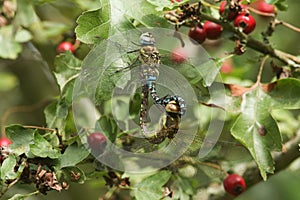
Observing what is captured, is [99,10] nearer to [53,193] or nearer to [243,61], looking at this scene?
[243,61]

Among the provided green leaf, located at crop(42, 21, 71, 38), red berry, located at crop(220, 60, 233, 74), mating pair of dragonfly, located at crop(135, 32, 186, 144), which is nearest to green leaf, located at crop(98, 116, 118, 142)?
mating pair of dragonfly, located at crop(135, 32, 186, 144)

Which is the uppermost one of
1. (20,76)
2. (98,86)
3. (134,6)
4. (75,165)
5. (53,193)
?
(134,6)

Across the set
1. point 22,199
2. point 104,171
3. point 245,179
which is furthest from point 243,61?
point 22,199

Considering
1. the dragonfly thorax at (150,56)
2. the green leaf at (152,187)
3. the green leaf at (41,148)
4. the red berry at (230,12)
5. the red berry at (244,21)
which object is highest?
the dragonfly thorax at (150,56)

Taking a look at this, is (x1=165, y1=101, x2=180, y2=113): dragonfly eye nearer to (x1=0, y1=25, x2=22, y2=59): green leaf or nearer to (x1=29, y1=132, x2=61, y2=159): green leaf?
(x1=29, y1=132, x2=61, y2=159): green leaf

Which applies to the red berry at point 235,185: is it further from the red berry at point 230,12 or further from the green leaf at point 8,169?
the green leaf at point 8,169

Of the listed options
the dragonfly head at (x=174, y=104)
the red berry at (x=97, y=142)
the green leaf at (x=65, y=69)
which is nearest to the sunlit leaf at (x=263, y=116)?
the dragonfly head at (x=174, y=104)

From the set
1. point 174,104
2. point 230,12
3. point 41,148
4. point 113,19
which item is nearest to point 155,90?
point 174,104

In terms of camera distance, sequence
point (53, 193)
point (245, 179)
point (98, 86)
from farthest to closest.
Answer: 1. point (53, 193)
2. point (245, 179)
3. point (98, 86)
